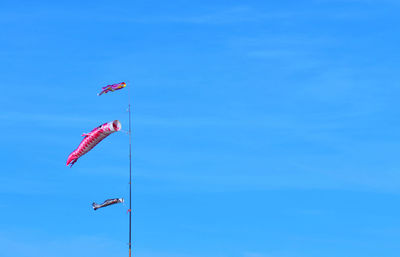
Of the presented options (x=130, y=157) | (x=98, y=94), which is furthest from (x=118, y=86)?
(x=130, y=157)

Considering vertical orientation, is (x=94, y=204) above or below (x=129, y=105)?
below

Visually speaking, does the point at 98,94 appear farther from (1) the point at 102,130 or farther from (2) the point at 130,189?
(2) the point at 130,189

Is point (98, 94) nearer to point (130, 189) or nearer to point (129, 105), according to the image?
point (129, 105)

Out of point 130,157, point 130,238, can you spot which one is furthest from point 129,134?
point 130,238

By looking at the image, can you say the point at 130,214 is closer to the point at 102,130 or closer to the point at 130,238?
the point at 130,238

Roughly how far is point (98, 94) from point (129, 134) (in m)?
11.3

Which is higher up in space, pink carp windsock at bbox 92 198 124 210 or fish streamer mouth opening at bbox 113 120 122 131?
fish streamer mouth opening at bbox 113 120 122 131

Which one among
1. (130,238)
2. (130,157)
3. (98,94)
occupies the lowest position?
(130,238)

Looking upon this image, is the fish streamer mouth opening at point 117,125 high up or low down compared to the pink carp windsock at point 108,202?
up

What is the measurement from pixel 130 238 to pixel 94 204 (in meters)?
12.6

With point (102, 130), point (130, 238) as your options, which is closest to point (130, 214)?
point (130, 238)

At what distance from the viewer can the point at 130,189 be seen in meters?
190

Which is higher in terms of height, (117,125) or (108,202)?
(117,125)

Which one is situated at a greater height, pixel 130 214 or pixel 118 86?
pixel 118 86
